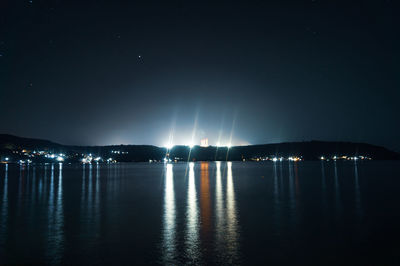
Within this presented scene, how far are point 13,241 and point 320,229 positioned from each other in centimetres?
1095

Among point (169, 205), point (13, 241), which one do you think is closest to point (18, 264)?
point (13, 241)

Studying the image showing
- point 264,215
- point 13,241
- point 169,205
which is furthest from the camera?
point 169,205

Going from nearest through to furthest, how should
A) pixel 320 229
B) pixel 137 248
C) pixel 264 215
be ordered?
pixel 137 248 → pixel 320 229 → pixel 264 215

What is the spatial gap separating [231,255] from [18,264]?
5.52 meters

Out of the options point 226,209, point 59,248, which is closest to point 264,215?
point 226,209

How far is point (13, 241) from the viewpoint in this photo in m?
11.2

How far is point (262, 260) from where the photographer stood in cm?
891

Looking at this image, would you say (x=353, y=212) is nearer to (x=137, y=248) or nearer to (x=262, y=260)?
(x=262, y=260)

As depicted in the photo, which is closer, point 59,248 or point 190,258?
point 190,258

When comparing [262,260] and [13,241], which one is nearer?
[262,260]

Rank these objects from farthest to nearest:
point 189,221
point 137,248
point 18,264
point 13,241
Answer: point 189,221, point 13,241, point 137,248, point 18,264

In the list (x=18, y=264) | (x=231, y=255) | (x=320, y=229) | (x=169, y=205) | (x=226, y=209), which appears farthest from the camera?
(x=169, y=205)

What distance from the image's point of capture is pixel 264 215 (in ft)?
53.8

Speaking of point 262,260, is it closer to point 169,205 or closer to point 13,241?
point 13,241
